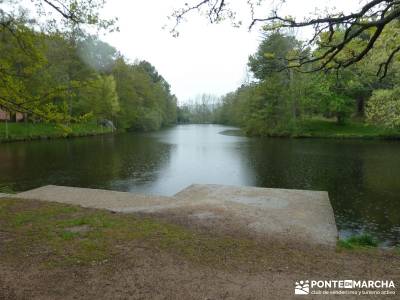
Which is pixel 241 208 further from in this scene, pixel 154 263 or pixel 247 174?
pixel 247 174

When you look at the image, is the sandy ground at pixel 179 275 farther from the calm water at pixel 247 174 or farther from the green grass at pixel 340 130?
A: the green grass at pixel 340 130

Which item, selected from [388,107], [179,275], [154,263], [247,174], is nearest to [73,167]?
[247,174]

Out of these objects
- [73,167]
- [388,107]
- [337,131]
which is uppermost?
[388,107]

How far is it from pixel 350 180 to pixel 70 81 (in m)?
12.4

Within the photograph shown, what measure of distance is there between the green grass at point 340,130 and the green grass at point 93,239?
110 feet

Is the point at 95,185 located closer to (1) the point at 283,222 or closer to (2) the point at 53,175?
(2) the point at 53,175

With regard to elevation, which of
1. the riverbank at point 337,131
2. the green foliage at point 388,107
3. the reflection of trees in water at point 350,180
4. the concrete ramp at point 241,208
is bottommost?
the reflection of trees in water at point 350,180

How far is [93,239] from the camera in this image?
5.34 meters

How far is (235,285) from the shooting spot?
12.7ft

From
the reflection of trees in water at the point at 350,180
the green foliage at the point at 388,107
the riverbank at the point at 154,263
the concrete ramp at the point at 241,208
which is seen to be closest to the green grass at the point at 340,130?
the reflection of trees in water at the point at 350,180

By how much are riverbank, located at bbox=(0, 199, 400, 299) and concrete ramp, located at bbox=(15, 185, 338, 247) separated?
31.0 inches

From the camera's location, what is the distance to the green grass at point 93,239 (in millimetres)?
4664

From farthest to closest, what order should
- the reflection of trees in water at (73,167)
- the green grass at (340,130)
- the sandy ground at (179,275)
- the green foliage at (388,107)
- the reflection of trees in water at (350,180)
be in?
1. the green grass at (340,130)
2. the reflection of trees in water at (73,167)
3. the green foliage at (388,107)
4. the reflection of trees in water at (350,180)
5. the sandy ground at (179,275)

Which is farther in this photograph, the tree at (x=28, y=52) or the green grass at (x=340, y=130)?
the green grass at (x=340, y=130)
